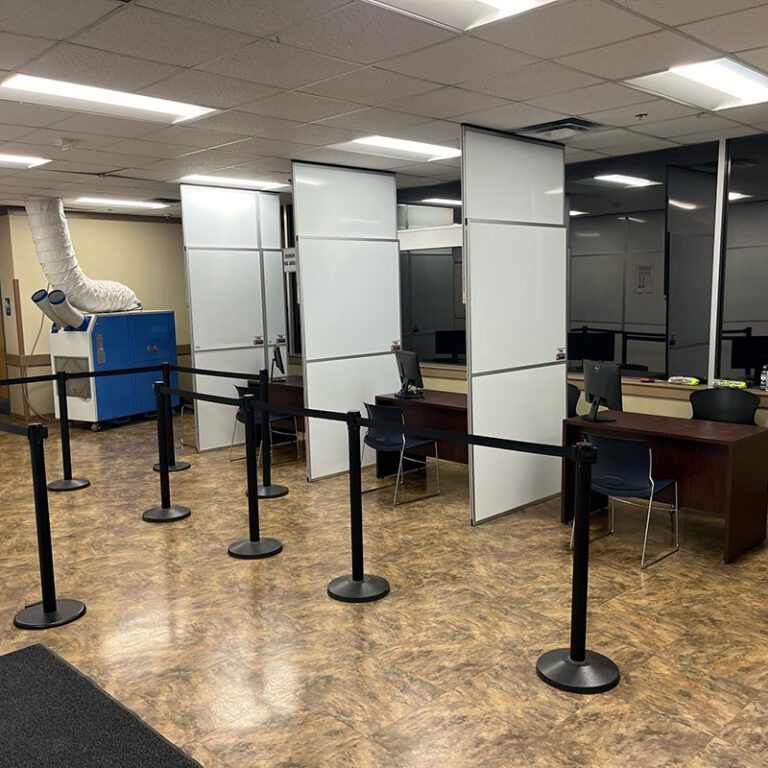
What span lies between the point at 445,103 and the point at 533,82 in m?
0.62

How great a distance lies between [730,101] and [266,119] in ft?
9.73

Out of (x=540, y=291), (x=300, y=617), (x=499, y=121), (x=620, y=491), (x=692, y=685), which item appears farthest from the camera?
(x=540, y=291)

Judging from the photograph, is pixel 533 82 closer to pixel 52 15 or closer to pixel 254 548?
pixel 52 15

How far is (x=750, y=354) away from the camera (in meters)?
5.85

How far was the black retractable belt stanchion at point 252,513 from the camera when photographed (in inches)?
181

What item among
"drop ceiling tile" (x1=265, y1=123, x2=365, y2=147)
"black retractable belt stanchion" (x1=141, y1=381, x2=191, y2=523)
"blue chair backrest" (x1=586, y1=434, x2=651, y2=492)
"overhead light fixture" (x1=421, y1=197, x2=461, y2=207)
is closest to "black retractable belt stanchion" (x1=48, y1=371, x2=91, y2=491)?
"black retractable belt stanchion" (x1=141, y1=381, x2=191, y2=523)

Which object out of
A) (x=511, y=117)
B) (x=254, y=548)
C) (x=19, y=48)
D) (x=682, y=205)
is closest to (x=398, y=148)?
(x=511, y=117)

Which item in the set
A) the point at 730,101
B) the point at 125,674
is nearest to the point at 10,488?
the point at 125,674

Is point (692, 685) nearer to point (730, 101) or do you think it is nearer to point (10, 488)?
point (730, 101)

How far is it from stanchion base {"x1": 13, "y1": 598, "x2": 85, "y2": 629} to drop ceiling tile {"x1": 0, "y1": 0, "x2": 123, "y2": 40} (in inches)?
110

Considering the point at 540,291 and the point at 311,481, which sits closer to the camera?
the point at 540,291

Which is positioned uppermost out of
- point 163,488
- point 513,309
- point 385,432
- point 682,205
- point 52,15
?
point 52,15

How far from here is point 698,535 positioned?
4.99 m

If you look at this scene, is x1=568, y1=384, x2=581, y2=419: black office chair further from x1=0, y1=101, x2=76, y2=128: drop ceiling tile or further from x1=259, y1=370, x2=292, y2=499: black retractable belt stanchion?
x1=0, y1=101, x2=76, y2=128: drop ceiling tile
